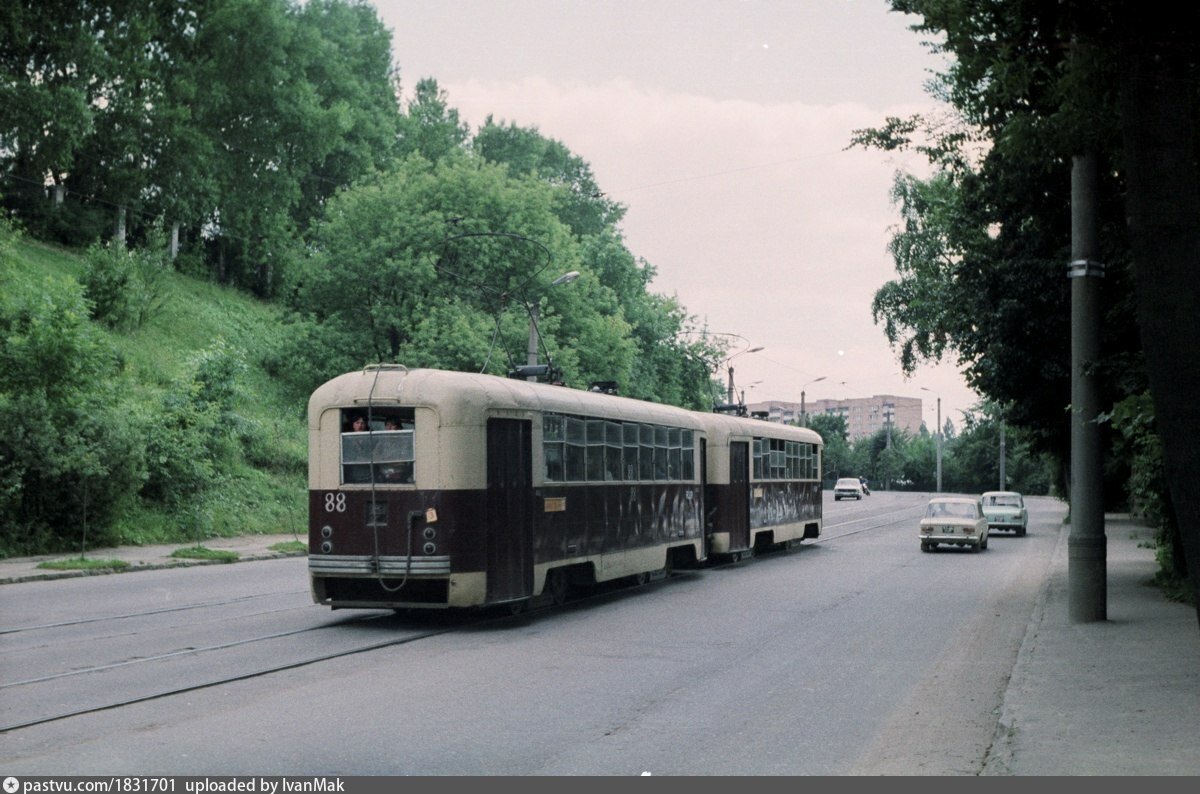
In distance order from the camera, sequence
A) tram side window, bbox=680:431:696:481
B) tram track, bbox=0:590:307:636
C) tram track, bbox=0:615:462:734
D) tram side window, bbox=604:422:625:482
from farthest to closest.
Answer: tram side window, bbox=680:431:696:481 < tram side window, bbox=604:422:625:482 < tram track, bbox=0:590:307:636 < tram track, bbox=0:615:462:734

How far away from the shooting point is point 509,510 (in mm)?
15484

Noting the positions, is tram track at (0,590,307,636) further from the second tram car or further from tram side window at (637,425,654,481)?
tram side window at (637,425,654,481)

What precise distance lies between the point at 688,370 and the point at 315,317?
25.9 metres

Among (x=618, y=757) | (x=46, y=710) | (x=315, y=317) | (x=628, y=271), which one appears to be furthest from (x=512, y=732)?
(x=628, y=271)

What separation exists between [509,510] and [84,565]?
11456mm

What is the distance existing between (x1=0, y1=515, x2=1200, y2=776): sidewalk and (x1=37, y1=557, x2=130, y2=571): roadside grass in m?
16.4

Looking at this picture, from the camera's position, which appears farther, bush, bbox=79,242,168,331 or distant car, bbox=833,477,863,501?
distant car, bbox=833,477,863,501

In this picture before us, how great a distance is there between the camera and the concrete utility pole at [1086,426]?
15.1 meters

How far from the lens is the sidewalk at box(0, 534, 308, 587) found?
22.0 metres

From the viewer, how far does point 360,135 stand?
214 feet

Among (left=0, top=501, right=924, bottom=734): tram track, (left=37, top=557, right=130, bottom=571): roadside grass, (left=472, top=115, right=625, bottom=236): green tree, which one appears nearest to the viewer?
(left=0, top=501, right=924, bottom=734): tram track

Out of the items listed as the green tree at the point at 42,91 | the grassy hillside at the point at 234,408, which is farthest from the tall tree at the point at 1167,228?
the green tree at the point at 42,91

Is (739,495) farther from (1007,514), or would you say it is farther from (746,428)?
(1007,514)

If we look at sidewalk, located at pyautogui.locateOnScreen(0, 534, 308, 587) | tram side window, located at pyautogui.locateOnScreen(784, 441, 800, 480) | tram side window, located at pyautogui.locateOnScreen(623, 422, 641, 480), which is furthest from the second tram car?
tram side window, located at pyautogui.locateOnScreen(784, 441, 800, 480)
